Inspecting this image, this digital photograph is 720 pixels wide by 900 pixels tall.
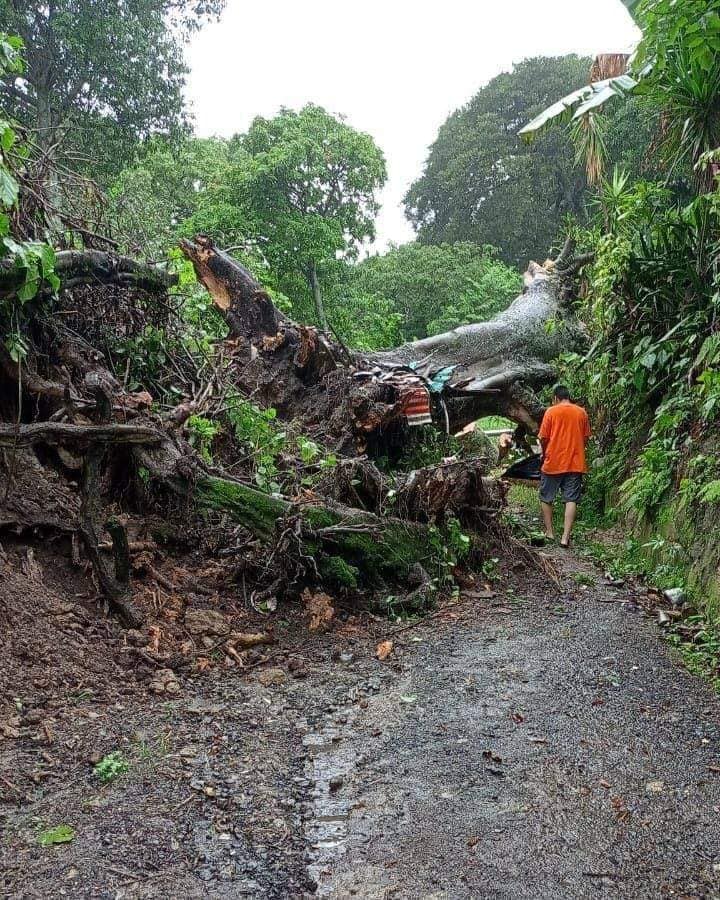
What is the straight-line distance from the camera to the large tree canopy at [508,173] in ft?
99.4

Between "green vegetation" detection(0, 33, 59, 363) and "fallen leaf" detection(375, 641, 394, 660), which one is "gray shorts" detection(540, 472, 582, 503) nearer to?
"fallen leaf" detection(375, 641, 394, 660)

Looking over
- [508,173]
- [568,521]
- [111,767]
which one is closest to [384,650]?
[111,767]

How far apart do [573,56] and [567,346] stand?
27.8 metres

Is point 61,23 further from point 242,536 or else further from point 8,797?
point 8,797

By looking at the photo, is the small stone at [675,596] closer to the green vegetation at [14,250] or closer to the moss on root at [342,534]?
the moss on root at [342,534]

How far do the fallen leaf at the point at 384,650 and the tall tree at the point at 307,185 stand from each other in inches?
681

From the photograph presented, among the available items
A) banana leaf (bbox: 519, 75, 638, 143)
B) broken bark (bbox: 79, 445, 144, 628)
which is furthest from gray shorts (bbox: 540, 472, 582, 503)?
banana leaf (bbox: 519, 75, 638, 143)

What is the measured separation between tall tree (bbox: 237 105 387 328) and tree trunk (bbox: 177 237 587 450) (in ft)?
38.2

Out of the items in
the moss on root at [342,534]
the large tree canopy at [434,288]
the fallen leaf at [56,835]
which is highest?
the large tree canopy at [434,288]

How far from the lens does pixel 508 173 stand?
30.8m

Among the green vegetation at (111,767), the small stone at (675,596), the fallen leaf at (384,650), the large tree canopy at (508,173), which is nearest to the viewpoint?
the green vegetation at (111,767)

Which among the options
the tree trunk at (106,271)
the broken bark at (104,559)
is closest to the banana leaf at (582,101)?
the tree trunk at (106,271)

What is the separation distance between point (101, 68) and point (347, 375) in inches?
541

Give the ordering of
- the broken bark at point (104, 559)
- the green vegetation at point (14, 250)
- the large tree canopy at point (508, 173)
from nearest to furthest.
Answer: the green vegetation at point (14, 250) → the broken bark at point (104, 559) → the large tree canopy at point (508, 173)
